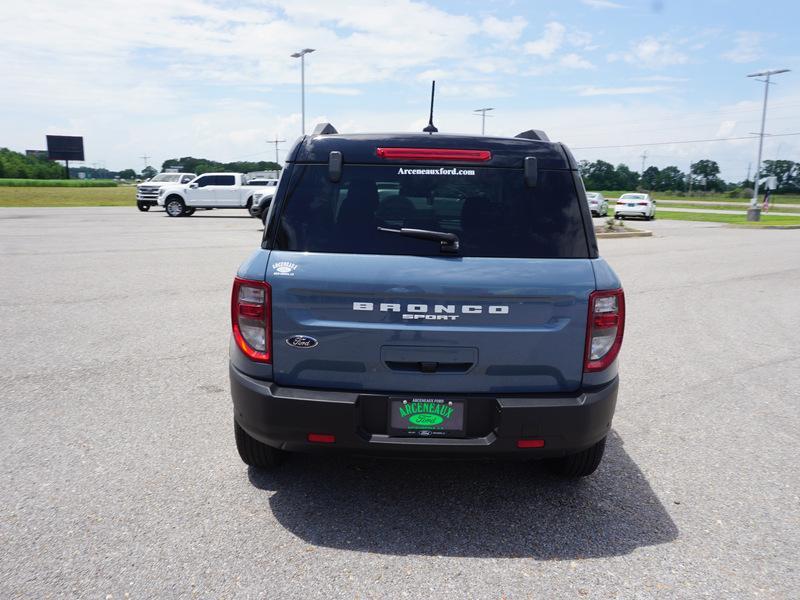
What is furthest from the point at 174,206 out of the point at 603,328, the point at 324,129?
the point at 603,328

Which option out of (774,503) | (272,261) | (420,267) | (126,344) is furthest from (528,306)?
(126,344)

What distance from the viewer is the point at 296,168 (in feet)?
10.8

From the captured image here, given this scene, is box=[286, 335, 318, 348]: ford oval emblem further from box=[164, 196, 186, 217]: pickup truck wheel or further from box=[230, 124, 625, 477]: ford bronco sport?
box=[164, 196, 186, 217]: pickup truck wheel

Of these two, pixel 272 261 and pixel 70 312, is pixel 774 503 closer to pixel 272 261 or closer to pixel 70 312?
pixel 272 261

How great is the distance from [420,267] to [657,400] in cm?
328

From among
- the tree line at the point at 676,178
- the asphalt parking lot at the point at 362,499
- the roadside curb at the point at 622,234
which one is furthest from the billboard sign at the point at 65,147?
the asphalt parking lot at the point at 362,499

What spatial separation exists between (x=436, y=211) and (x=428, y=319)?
544 millimetres

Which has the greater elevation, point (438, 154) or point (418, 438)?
point (438, 154)

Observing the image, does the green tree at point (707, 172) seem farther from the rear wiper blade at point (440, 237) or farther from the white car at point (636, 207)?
the rear wiper blade at point (440, 237)

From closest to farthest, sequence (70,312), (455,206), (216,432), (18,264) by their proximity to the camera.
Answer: (455,206) → (216,432) → (70,312) → (18,264)

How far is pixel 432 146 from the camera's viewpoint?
10.7ft

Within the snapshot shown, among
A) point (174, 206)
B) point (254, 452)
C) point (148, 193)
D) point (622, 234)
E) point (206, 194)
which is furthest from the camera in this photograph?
point (148, 193)

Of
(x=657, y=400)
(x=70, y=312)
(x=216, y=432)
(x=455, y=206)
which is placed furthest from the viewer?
(x=70, y=312)

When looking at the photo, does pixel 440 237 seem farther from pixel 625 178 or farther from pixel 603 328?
pixel 625 178
